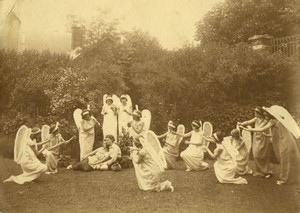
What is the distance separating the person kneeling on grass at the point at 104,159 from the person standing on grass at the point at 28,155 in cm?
47

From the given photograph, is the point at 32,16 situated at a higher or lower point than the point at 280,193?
higher

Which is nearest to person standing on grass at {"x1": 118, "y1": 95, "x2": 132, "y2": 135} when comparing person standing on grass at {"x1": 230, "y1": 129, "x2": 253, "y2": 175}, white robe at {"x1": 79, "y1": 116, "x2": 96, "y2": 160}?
white robe at {"x1": 79, "y1": 116, "x2": 96, "y2": 160}

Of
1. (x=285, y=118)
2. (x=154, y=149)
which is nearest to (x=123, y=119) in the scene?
(x=154, y=149)

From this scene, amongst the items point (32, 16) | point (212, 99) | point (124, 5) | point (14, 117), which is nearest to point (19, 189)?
point (14, 117)

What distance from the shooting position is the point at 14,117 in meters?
3.08

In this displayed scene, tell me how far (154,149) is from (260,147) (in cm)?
119

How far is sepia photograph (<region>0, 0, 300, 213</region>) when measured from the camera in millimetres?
2830

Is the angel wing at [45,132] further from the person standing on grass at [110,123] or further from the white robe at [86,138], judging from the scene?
the person standing on grass at [110,123]

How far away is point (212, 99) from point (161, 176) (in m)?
0.91

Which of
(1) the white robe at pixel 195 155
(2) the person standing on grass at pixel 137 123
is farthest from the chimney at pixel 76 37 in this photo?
(1) the white robe at pixel 195 155

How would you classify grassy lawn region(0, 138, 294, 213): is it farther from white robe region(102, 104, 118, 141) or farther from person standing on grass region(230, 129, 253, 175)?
white robe region(102, 104, 118, 141)

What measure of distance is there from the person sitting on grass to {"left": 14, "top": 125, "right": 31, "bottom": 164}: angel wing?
0.29 metres

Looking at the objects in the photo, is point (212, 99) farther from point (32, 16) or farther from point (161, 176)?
point (32, 16)

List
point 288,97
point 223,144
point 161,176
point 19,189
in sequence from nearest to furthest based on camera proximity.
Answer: point 19,189, point 288,97, point 161,176, point 223,144
